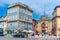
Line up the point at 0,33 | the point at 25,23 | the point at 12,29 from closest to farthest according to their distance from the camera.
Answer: the point at 0,33
the point at 12,29
the point at 25,23

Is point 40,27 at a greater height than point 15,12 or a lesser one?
lesser

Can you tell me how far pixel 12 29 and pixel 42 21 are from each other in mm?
14888

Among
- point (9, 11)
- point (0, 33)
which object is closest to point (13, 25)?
point (9, 11)

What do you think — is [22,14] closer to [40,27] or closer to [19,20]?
[19,20]

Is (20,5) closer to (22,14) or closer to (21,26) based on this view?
(22,14)

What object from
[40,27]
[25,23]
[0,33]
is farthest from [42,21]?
[0,33]

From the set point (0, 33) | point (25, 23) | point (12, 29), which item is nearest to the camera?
point (0, 33)

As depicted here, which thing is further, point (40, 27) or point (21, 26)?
point (40, 27)

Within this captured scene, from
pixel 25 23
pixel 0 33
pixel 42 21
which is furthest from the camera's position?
pixel 42 21

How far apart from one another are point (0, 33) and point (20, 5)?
15432 millimetres

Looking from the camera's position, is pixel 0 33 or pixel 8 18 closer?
pixel 0 33

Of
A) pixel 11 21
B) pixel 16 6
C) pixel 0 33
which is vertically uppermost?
pixel 16 6

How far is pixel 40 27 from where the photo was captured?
62.4 m

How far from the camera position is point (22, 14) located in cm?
5328
